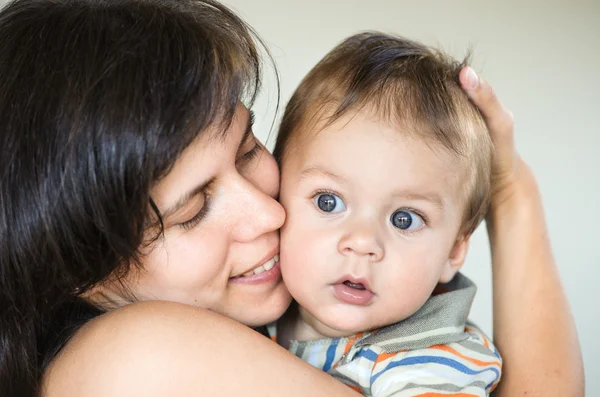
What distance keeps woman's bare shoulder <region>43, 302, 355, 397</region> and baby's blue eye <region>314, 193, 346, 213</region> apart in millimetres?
282

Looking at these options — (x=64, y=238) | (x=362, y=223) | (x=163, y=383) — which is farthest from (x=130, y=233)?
(x=362, y=223)

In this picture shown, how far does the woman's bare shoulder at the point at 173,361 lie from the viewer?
41.3 inches

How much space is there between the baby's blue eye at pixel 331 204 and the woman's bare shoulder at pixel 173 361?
0.92ft

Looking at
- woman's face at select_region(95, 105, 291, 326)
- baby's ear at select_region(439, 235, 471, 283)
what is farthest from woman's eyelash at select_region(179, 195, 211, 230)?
baby's ear at select_region(439, 235, 471, 283)

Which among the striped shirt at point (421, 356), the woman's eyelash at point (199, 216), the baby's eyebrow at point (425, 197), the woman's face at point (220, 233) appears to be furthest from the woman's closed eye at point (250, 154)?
the striped shirt at point (421, 356)

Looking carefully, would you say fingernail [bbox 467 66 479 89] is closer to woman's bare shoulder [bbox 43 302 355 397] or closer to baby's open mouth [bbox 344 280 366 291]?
baby's open mouth [bbox 344 280 366 291]

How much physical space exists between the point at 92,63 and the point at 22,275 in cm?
33

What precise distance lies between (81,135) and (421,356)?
0.67 metres

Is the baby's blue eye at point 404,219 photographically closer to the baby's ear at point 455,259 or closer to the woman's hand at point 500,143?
the baby's ear at point 455,259

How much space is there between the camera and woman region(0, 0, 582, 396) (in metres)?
1.04

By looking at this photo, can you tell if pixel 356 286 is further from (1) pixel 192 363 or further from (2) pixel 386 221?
(1) pixel 192 363

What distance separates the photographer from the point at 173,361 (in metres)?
1.06

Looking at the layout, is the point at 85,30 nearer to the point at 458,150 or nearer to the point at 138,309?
the point at 138,309

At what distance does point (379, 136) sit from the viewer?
129 cm
